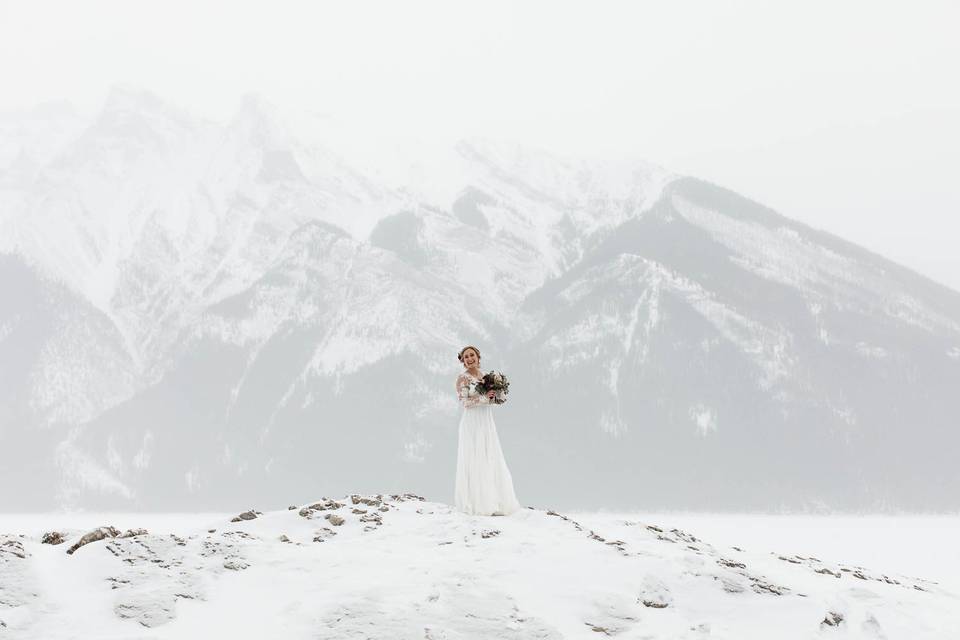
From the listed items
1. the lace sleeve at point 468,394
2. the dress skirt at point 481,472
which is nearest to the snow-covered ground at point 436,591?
the dress skirt at point 481,472

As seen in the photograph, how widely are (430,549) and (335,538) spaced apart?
2551 millimetres

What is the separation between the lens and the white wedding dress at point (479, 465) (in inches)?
795

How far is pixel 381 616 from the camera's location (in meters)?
12.7

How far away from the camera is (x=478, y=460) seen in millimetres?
20219

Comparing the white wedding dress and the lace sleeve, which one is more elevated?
the lace sleeve

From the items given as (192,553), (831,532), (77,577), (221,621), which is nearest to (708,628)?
(221,621)

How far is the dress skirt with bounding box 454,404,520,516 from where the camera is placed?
20188 mm

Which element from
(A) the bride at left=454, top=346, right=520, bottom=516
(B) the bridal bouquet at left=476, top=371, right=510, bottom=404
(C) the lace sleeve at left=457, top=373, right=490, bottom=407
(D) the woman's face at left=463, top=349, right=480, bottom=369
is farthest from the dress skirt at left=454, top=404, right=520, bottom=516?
(D) the woman's face at left=463, top=349, right=480, bottom=369

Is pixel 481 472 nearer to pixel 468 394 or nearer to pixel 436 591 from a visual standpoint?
pixel 468 394

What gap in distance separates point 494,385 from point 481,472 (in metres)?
1.99

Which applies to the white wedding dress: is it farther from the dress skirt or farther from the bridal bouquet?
the bridal bouquet

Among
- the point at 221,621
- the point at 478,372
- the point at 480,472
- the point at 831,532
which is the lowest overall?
the point at 831,532

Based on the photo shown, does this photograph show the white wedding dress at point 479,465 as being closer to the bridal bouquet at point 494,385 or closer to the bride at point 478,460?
the bride at point 478,460

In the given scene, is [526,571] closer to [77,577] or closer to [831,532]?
[77,577]
